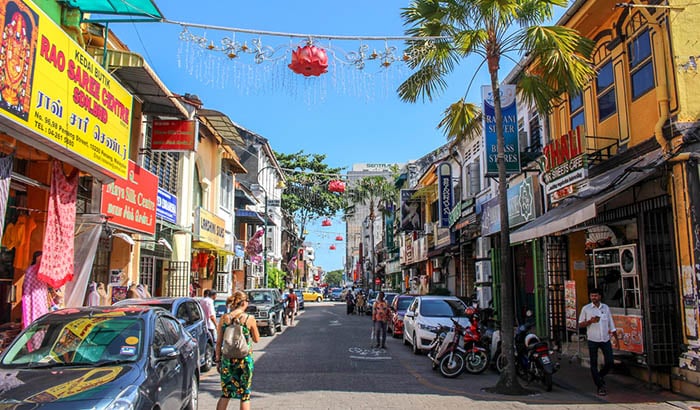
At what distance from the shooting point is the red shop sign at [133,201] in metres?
13.3

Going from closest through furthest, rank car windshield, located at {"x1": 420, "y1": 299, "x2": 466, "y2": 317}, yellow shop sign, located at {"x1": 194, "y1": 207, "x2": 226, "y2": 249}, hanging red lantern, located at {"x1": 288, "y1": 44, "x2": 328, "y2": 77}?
hanging red lantern, located at {"x1": 288, "y1": 44, "x2": 328, "y2": 77} < car windshield, located at {"x1": 420, "y1": 299, "x2": 466, "y2": 317} < yellow shop sign, located at {"x1": 194, "y1": 207, "x2": 226, "y2": 249}

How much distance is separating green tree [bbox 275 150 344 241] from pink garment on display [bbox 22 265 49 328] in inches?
1428

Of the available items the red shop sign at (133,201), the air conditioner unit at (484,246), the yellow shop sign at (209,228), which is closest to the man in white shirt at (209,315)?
the red shop sign at (133,201)

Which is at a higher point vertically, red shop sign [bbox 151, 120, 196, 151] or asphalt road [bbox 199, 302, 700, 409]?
red shop sign [bbox 151, 120, 196, 151]

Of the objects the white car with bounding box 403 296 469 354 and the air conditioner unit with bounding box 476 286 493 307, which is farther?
the air conditioner unit with bounding box 476 286 493 307

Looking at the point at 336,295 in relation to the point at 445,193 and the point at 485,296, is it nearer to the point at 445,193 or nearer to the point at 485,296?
the point at 445,193

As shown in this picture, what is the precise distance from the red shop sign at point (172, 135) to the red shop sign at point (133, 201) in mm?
1287

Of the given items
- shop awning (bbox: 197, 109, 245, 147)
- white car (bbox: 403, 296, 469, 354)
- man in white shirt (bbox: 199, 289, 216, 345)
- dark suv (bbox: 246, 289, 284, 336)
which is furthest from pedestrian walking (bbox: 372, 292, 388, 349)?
shop awning (bbox: 197, 109, 245, 147)

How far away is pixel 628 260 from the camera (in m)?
12.4

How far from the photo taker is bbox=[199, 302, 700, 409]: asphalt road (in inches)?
350

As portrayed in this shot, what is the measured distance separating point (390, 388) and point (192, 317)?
443 centimetres

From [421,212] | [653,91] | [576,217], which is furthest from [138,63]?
[421,212]

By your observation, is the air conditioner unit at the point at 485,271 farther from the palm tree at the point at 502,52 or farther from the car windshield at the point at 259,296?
the palm tree at the point at 502,52

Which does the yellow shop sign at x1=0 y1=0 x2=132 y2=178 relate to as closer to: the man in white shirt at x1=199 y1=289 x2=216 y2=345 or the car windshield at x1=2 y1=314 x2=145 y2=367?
the car windshield at x1=2 y1=314 x2=145 y2=367
